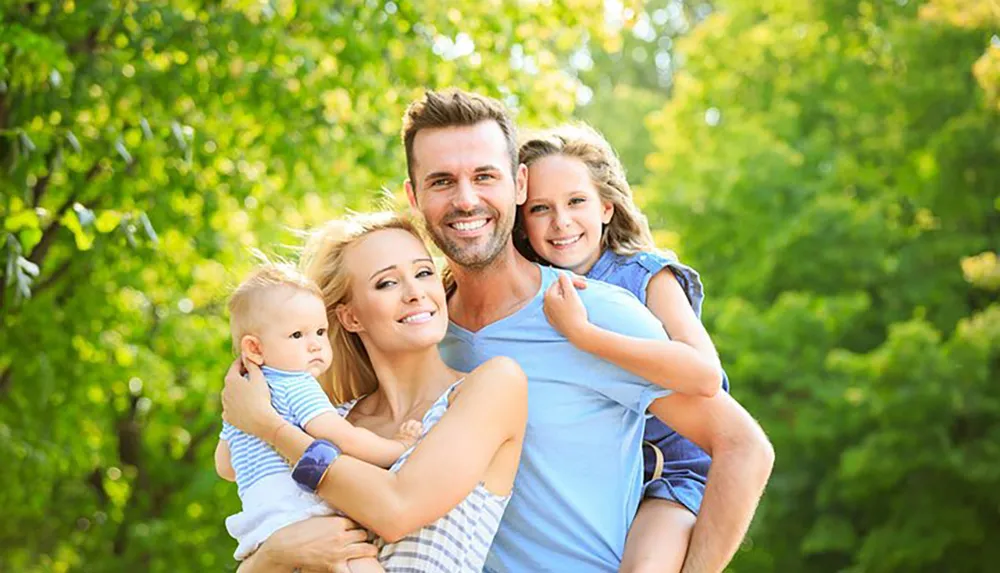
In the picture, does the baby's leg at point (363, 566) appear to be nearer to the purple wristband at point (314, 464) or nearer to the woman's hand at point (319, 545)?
the woman's hand at point (319, 545)

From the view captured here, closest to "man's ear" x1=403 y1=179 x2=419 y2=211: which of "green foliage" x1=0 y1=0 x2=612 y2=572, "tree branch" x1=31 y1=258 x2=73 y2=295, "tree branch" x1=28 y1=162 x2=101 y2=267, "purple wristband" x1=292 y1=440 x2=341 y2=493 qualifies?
"purple wristband" x1=292 y1=440 x2=341 y2=493

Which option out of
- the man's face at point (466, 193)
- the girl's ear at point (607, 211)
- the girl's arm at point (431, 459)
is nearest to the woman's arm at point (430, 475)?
the girl's arm at point (431, 459)

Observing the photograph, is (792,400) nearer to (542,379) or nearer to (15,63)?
(15,63)

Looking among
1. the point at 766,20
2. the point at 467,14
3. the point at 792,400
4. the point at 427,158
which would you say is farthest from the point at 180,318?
the point at 766,20

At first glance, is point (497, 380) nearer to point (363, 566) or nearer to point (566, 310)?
point (566, 310)

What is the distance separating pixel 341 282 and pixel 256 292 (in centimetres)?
27

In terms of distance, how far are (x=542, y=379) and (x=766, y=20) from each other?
18.5m

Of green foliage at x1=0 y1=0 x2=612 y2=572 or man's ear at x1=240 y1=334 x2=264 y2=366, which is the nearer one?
man's ear at x1=240 y1=334 x2=264 y2=366

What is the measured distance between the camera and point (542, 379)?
4047 millimetres

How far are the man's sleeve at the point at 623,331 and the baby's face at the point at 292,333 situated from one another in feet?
2.43

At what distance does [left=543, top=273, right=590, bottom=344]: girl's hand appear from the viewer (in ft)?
13.0

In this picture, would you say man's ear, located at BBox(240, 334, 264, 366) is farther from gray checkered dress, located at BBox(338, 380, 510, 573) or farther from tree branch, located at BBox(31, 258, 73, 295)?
tree branch, located at BBox(31, 258, 73, 295)

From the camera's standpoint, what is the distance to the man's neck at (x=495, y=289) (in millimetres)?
4219

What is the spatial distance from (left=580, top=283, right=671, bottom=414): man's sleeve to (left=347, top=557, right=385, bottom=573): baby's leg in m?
0.79
